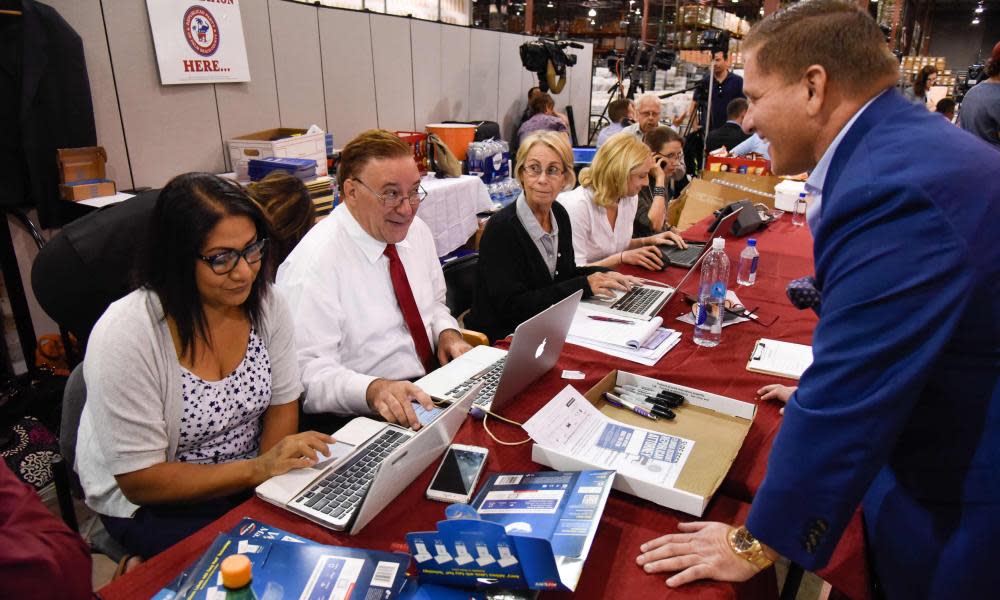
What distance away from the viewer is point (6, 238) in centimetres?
288

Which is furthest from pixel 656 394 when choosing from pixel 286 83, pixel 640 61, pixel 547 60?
pixel 640 61

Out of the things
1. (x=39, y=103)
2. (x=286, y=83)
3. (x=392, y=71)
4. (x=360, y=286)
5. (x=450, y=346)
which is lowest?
(x=450, y=346)

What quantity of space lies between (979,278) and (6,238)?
362 cm

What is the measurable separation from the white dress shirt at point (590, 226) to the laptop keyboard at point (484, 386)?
128 centimetres

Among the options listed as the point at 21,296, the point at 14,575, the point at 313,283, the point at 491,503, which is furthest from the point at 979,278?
the point at 21,296

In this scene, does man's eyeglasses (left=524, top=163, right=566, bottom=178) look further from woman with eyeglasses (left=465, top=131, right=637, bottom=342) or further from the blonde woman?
the blonde woman

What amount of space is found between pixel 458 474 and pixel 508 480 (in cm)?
10

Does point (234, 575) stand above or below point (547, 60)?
below

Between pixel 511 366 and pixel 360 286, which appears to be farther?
pixel 360 286

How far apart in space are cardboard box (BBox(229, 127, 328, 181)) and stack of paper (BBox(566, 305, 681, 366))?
7.72 feet

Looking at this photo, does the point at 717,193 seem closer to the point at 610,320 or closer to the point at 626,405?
the point at 610,320

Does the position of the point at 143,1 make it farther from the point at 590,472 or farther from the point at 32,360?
the point at 590,472

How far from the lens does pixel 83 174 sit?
299 cm

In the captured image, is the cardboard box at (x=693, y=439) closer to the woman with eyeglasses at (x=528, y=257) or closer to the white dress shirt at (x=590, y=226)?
the woman with eyeglasses at (x=528, y=257)
